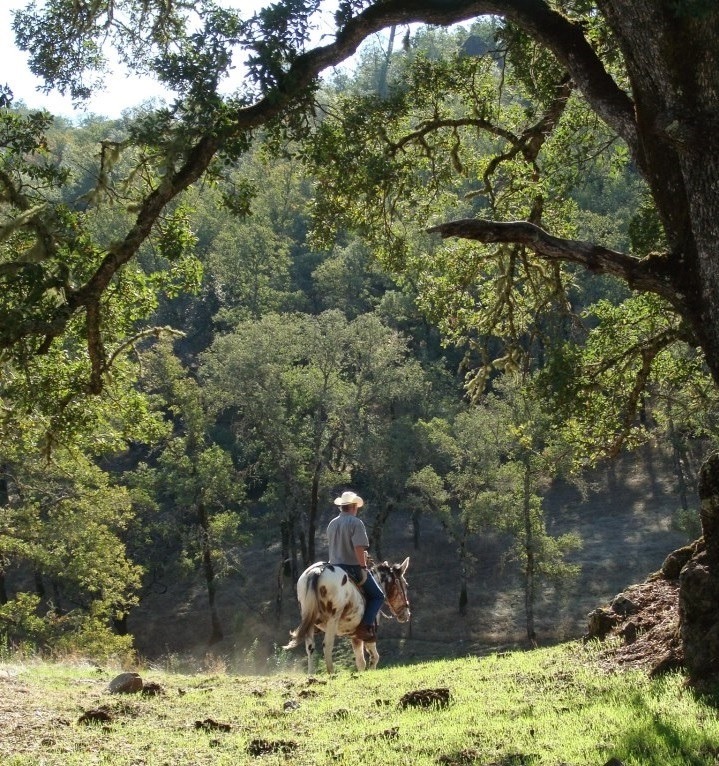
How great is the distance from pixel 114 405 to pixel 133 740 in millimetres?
4216

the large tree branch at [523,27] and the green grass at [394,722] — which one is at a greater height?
the large tree branch at [523,27]

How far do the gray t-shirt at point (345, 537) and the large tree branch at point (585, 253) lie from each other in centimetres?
568

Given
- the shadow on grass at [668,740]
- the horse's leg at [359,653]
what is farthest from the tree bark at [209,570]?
the shadow on grass at [668,740]

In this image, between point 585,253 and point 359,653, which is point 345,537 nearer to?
point 359,653

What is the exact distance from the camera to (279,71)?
8516 millimetres

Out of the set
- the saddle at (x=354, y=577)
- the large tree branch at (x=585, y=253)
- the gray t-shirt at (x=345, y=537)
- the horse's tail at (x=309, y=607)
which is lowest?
the horse's tail at (x=309, y=607)

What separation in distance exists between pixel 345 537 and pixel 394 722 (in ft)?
16.9

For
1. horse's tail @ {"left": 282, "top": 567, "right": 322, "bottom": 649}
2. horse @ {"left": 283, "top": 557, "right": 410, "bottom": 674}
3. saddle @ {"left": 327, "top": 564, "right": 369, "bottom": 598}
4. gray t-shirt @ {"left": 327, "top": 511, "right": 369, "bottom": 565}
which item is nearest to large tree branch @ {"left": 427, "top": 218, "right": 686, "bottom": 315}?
gray t-shirt @ {"left": 327, "top": 511, "right": 369, "bottom": 565}

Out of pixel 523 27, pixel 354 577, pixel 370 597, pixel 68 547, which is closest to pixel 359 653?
pixel 370 597

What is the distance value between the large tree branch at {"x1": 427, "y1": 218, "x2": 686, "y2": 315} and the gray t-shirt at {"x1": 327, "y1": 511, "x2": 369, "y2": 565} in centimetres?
568

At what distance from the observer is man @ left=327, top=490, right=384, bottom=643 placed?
12.8 m

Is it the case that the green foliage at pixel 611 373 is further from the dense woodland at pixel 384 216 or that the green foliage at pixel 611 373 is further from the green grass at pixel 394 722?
the green grass at pixel 394 722

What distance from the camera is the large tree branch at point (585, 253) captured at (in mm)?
7281

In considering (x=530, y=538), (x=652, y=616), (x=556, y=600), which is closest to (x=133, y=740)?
(x=652, y=616)
